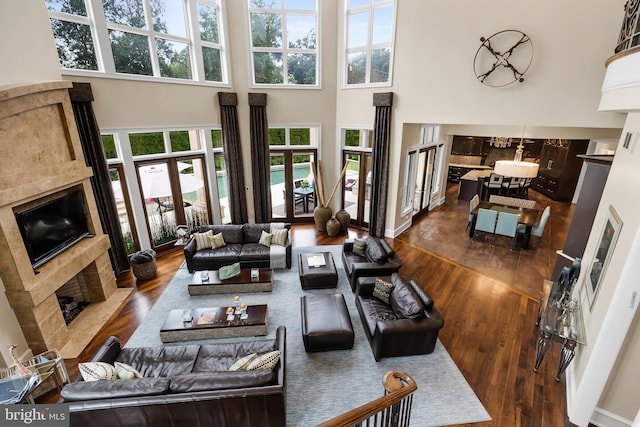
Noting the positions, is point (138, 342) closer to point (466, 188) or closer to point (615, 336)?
point (615, 336)

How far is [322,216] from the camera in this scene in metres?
8.04

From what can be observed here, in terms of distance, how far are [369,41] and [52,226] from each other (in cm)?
706

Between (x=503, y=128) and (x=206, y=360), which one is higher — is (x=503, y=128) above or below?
above

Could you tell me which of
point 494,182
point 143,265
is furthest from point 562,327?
point 494,182

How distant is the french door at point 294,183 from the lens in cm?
826

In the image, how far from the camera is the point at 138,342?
171 inches

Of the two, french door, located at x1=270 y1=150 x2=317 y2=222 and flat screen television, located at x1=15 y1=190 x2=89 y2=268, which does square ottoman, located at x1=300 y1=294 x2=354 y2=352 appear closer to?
flat screen television, located at x1=15 y1=190 x2=89 y2=268

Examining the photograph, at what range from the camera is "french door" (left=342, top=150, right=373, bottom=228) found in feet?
26.2

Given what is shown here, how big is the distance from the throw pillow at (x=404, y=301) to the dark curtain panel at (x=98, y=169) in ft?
17.4

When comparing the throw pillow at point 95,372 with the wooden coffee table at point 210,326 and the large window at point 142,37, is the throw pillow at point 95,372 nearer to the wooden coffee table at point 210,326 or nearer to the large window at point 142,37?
the wooden coffee table at point 210,326

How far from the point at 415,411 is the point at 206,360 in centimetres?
245

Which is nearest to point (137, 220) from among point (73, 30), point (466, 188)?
A: point (73, 30)

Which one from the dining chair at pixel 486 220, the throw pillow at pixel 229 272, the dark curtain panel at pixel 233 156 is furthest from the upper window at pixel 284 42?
the dining chair at pixel 486 220

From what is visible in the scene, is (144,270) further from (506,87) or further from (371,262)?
(506,87)
